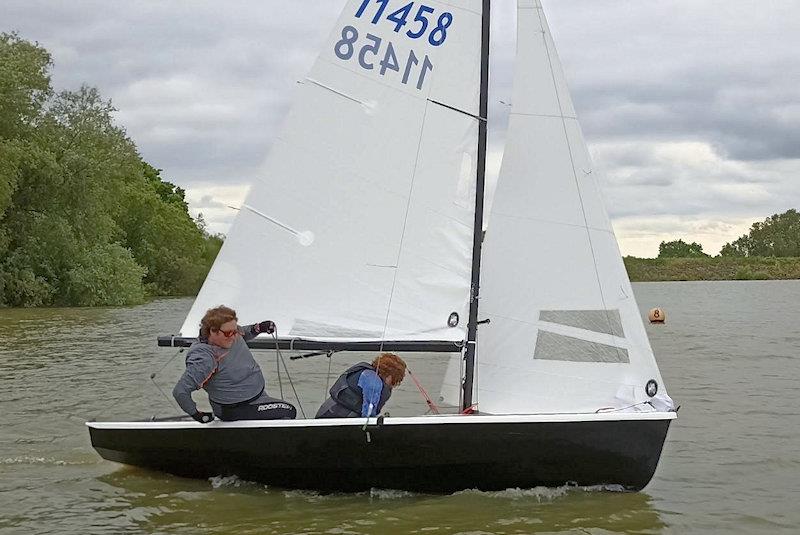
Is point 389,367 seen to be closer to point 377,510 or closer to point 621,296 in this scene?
point 377,510

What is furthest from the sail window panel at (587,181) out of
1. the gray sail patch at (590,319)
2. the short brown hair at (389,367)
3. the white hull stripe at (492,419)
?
the short brown hair at (389,367)

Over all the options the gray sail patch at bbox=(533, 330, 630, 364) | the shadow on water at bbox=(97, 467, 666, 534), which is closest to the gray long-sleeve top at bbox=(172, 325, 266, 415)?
the shadow on water at bbox=(97, 467, 666, 534)

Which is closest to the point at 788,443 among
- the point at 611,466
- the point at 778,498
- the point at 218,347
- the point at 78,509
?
the point at 778,498

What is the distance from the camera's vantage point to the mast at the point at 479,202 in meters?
7.23

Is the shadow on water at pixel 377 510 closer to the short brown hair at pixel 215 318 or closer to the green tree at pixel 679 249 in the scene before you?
the short brown hair at pixel 215 318

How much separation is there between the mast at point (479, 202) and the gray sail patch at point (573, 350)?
50 centimetres

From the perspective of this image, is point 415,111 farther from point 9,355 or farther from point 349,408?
point 9,355

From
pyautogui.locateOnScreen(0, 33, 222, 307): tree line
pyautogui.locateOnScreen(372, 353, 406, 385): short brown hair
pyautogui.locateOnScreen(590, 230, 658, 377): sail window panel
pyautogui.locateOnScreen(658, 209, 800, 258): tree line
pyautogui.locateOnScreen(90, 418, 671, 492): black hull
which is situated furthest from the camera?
pyautogui.locateOnScreen(658, 209, 800, 258): tree line

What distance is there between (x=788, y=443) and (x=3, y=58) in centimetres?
2713

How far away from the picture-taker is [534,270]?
24.2 feet

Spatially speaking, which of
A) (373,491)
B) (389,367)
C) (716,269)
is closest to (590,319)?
(389,367)

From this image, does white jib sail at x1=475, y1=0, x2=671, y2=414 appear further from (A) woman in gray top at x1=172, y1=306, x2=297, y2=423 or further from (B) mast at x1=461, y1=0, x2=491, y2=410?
(A) woman in gray top at x1=172, y1=306, x2=297, y2=423

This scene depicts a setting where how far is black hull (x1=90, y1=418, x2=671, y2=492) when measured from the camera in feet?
21.9

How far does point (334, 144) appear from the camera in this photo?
7395 mm
